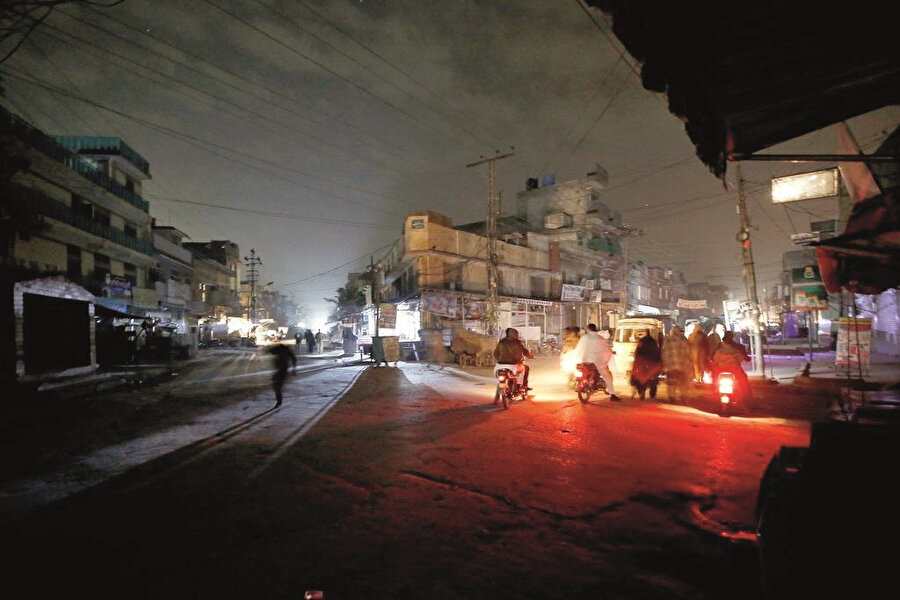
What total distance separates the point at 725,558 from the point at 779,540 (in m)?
1.02

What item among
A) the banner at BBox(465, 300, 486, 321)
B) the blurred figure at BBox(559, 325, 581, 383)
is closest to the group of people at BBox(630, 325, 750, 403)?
the blurred figure at BBox(559, 325, 581, 383)

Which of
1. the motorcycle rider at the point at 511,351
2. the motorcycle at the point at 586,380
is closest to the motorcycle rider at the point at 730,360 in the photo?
the motorcycle at the point at 586,380

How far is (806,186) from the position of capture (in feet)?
40.4

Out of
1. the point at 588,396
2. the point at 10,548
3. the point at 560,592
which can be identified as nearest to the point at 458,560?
the point at 560,592

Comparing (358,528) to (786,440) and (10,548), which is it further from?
(786,440)

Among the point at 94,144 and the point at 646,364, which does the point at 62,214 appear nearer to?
the point at 94,144

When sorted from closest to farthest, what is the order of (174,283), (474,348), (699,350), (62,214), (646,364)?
(646,364) → (699,350) → (474,348) → (62,214) → (174,283)

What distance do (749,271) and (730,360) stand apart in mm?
8524

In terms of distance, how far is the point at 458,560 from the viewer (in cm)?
339

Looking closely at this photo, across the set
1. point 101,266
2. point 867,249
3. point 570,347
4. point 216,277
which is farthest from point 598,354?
point 216,277

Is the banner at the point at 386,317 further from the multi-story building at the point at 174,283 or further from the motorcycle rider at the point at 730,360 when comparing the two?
the motorcycle rider at the point at 730,360

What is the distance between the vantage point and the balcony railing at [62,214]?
21453 millimetres

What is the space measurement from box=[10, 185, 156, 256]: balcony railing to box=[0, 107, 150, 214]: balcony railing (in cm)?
234

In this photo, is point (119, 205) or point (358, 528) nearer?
point (358, 528)
